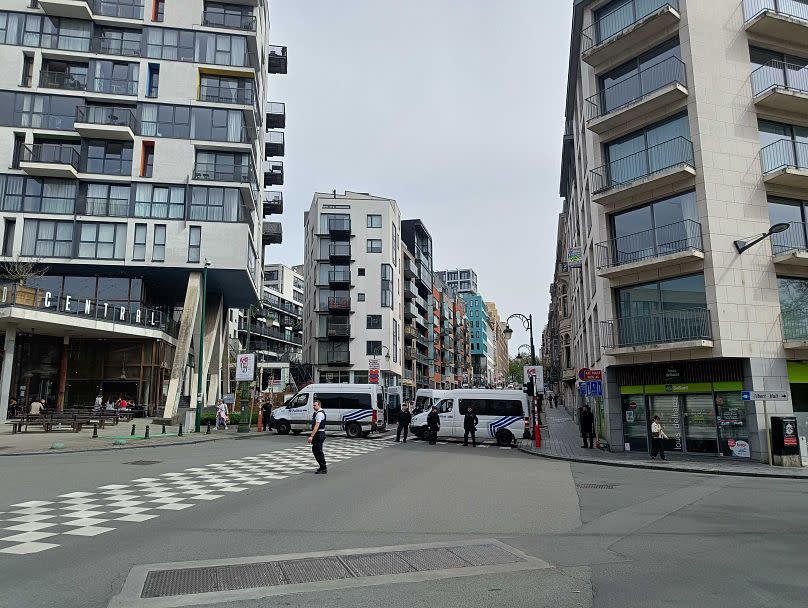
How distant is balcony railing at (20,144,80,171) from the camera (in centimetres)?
3772

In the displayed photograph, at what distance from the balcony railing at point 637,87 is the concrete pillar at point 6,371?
3039 cm

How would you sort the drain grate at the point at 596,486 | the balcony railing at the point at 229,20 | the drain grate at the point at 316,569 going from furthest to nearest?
the balcony railing at the point at 229,20, the drain grate at the point at 596,486, the drain grate at the point at 316,569

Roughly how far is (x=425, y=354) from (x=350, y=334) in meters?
26.7

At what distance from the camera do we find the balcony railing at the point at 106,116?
3894 cm

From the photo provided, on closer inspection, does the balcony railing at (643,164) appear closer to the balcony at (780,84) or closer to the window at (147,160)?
the balcony at (780,84)

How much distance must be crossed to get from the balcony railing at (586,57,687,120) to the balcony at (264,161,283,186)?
37266 millimetres

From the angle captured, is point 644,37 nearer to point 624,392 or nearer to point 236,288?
point 624,392

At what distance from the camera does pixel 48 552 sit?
681 centimetres

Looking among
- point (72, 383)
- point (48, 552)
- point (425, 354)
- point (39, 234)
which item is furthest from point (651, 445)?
point (425, 354)

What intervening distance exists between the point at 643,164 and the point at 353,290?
151 feet

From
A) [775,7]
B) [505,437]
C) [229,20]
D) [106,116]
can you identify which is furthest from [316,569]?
[229,20]

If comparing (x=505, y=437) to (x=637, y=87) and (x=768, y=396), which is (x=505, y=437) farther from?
(x=637, y=87)

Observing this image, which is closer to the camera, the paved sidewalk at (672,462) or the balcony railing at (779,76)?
the paved sidewalk at (672,462)

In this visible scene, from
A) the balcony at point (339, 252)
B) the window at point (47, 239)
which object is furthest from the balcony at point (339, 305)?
the window at point (47, 239)
